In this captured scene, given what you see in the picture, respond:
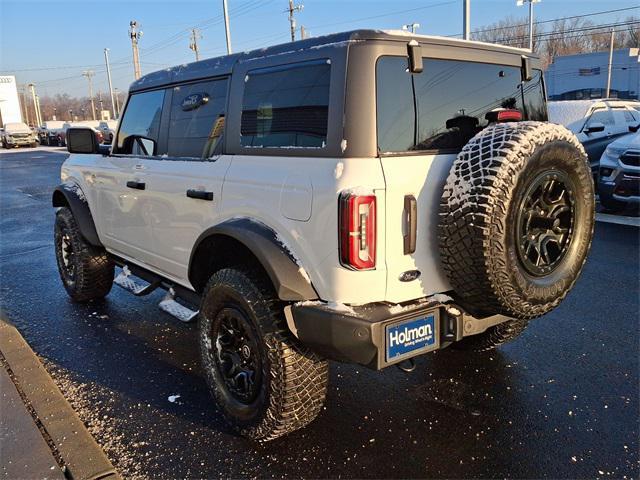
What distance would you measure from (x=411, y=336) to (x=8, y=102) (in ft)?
245

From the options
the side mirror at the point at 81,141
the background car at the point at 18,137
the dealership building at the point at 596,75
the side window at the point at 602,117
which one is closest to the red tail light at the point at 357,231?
the side mirror at the point at 81,141

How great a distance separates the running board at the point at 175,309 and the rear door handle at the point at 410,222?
1.69 metres

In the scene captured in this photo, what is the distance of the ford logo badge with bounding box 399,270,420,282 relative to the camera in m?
2.51

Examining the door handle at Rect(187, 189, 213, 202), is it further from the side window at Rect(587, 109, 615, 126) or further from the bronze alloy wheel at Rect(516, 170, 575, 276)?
the side window at Rect(587, 109, 615, 126)

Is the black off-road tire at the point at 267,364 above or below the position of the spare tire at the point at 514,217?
below

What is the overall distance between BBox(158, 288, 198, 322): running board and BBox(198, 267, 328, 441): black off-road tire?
1.92 ft

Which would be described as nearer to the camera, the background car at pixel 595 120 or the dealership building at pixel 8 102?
the background car at pixel 595 120

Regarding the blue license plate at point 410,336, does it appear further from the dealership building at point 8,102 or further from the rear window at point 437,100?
the dealership building at point 8,102

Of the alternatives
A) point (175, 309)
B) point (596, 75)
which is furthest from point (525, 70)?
point (596, 75)

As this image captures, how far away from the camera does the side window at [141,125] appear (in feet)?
13.0

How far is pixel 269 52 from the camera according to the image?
290 cm

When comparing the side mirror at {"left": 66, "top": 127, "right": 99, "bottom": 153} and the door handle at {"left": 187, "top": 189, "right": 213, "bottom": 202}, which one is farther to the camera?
the side mirror at {"left": 66, "top": 127, "right": 99, "bottom": 153}

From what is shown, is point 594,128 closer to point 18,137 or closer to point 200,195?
point 200,195

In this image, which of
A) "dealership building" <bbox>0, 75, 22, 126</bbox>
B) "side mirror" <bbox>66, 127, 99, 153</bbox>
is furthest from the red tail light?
"dealership building" <bbox>0, 75, 22, 126</bbox>
